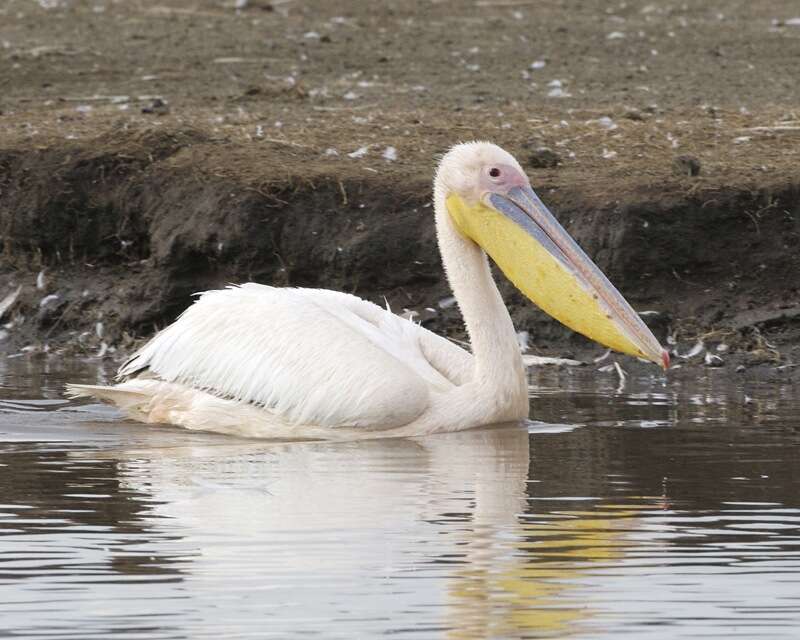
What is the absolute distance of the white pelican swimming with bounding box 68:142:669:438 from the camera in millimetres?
7336

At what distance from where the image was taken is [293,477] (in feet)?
20.9

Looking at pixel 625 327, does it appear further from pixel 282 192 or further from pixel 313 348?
pixel 282 192

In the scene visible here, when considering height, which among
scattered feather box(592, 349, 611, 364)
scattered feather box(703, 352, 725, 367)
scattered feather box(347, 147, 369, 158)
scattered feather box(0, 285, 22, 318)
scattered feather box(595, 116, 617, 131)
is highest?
scattered feather box(595, 116, 617, 131)

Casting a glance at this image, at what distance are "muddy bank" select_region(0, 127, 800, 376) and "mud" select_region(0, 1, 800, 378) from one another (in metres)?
0.01

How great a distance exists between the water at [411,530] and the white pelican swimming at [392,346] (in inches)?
5.3

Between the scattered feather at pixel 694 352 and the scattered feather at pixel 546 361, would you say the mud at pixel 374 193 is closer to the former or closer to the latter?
the scattered feather at pixel 694 352

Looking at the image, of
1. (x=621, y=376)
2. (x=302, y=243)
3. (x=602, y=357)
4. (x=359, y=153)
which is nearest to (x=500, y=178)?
(x=621, y=376)

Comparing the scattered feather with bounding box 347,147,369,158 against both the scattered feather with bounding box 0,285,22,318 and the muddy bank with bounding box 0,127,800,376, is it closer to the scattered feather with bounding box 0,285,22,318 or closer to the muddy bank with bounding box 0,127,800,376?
the muddy bank with bounding box 0,127,800,376

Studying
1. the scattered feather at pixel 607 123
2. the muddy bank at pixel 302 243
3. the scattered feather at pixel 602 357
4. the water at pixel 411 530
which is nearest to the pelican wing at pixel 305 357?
the water at pixel 411 530

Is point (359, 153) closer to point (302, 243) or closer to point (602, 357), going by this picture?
point (302, 243)

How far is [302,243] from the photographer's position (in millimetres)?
9953

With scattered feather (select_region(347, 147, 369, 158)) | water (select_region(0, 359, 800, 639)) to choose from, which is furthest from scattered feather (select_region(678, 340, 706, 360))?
scattered feather (select_region(347, 147, 369, 158))

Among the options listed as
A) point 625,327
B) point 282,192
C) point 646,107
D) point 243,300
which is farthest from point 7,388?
point 646,107

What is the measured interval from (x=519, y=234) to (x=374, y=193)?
7.53 ft
